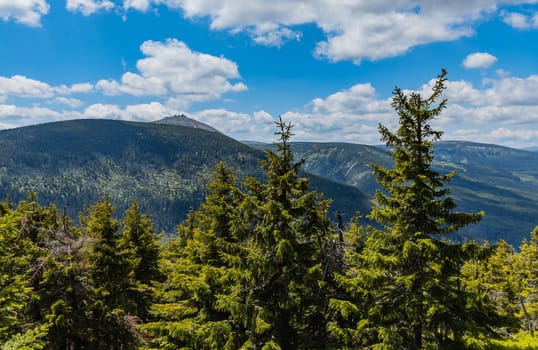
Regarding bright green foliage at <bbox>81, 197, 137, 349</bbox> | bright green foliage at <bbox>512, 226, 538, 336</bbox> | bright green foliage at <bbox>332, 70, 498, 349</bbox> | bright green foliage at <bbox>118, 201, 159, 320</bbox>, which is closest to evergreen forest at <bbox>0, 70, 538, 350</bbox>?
bright green foliage at <bbox>332, 70, 498, 349</bbox>

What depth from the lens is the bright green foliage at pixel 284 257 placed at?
13750mm

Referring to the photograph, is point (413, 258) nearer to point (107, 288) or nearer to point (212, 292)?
point (212, 292)

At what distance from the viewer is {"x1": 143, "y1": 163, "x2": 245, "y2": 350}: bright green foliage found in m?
14.2

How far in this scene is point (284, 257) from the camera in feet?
45.3

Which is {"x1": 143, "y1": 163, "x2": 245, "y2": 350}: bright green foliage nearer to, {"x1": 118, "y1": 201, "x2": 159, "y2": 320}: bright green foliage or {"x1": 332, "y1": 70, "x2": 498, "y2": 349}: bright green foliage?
{"x1": 332, "y1": 70, "x2": 498, "y2": 349}: bright green foliage

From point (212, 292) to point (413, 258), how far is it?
859cm

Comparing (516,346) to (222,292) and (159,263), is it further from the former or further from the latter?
(159,263)

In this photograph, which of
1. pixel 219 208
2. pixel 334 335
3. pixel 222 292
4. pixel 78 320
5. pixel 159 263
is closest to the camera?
pixel 334 335

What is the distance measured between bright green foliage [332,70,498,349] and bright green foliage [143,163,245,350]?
13.3 ft

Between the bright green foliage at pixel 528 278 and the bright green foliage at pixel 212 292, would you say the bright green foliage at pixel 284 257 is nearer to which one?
the bright green foliage at pixel 212 292

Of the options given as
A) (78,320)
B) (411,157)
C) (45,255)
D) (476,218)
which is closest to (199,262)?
(78,320)

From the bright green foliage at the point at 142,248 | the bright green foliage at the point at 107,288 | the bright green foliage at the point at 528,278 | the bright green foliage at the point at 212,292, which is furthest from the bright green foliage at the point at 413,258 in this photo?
the bright green foliage at the point at 528,278

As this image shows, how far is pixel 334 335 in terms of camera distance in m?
14.3

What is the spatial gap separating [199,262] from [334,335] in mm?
8786
